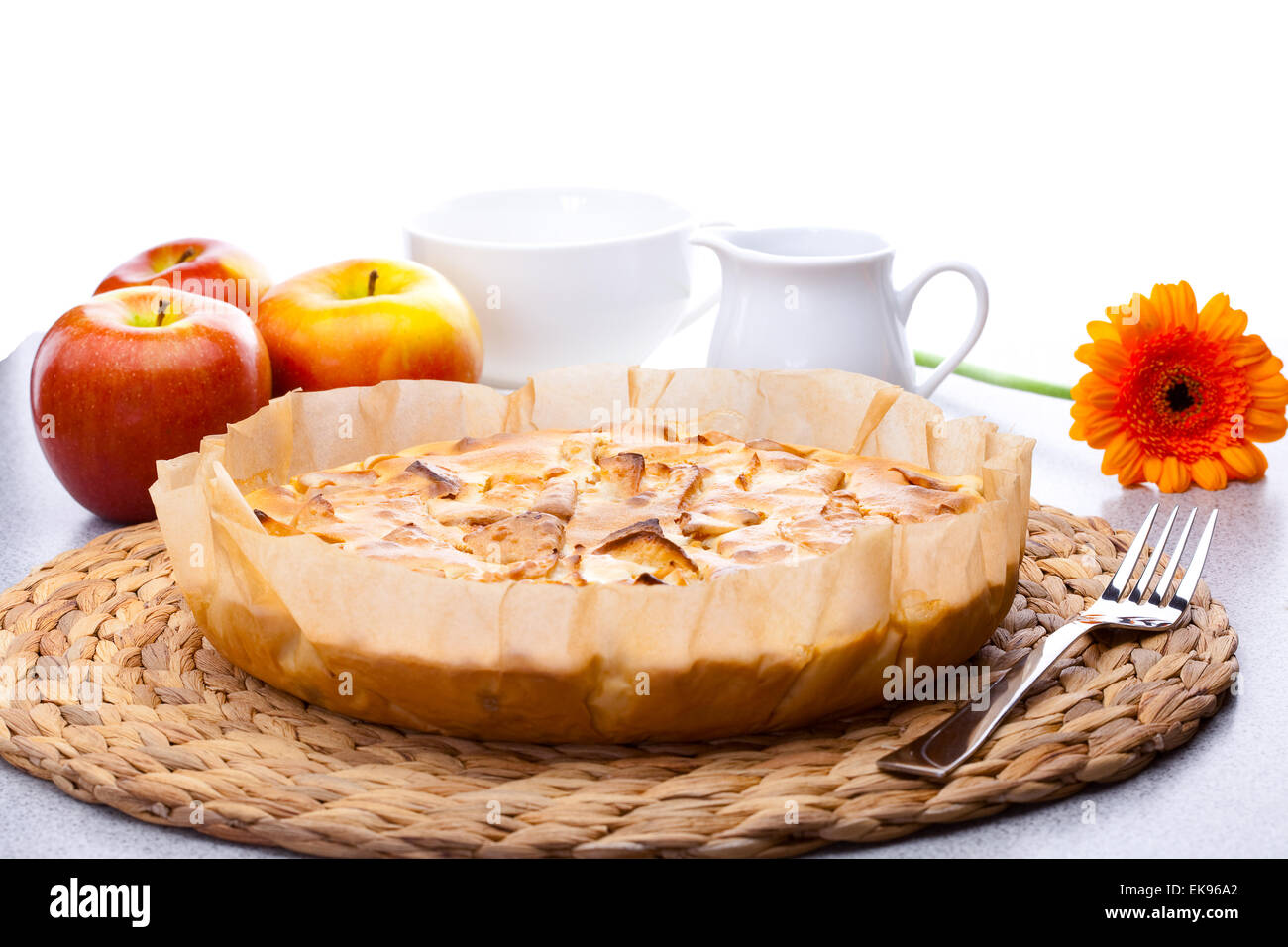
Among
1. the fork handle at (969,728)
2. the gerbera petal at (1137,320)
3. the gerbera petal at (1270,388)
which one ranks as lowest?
the fork handle at (969,728)


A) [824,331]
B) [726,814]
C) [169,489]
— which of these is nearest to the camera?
[726,814]

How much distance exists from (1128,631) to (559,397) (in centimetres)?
72

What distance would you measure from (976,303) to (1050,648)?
0.73 metres

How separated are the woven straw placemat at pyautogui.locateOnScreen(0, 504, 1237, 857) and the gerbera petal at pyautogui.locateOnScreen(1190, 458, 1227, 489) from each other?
505mm

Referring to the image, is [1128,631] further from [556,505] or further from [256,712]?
[256,712]

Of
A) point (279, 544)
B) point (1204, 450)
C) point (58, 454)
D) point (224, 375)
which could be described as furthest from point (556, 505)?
point (1204, 450)

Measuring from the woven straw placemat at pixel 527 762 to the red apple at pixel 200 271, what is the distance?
2.44 feet

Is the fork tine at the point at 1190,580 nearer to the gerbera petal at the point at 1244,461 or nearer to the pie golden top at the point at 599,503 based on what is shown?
the pie golden top at the point at 599,503

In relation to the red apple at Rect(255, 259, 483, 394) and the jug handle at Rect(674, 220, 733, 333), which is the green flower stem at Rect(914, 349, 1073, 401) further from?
the red apple at Rect(255, 259, 483, 394)

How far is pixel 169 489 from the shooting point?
1212mm

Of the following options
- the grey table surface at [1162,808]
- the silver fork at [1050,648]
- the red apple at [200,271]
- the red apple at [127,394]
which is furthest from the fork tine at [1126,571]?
the red apple at [200,271]

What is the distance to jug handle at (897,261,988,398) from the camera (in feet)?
5.67

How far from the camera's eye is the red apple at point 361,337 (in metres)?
1.75

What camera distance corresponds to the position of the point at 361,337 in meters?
1.75
